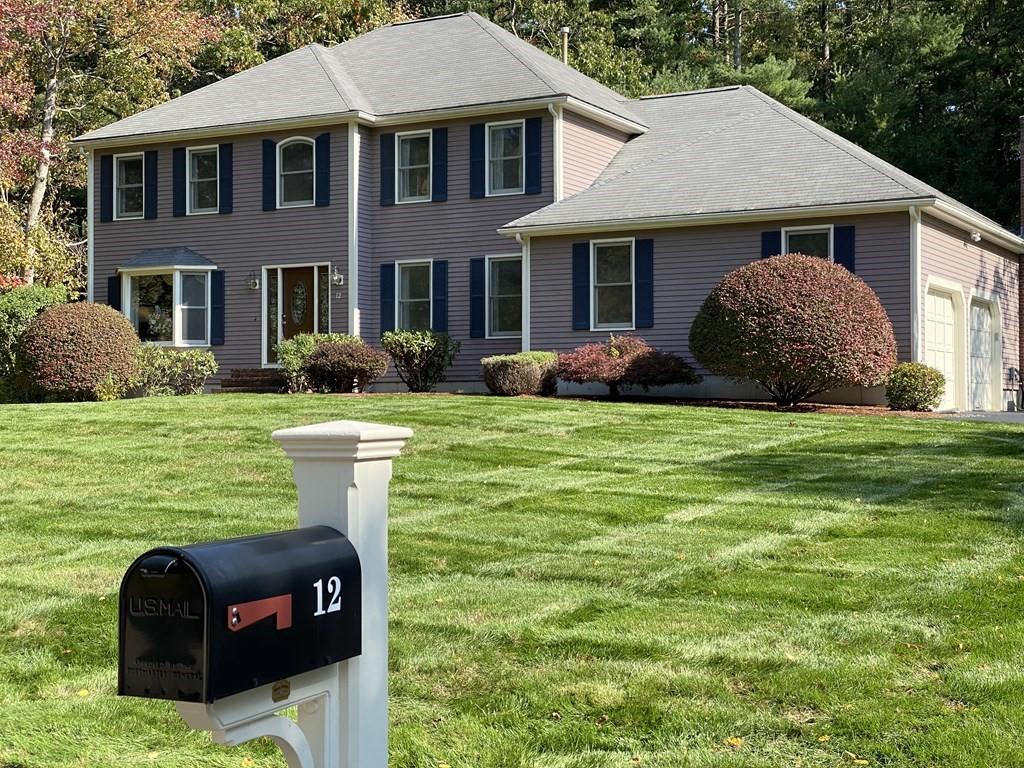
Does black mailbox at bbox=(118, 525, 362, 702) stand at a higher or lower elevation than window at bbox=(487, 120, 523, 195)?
lower

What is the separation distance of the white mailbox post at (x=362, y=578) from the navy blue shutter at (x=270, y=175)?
2181 cm

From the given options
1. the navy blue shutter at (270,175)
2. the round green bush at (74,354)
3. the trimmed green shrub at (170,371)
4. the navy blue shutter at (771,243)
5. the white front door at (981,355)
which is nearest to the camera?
the round green bush at (74,354)

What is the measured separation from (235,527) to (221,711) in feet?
20.0

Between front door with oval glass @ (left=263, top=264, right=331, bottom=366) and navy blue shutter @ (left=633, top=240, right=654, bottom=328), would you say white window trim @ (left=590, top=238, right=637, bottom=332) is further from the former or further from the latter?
front door with oval glass @ (left=263, top=264, right=331, bottom=366)

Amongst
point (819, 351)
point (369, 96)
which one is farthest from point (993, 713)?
point (369, 96)

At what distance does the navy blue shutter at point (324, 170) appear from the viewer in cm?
2352

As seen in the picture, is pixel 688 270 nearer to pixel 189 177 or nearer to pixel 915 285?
pixel 915 285

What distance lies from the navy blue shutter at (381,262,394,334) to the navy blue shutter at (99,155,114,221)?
20.7 ft

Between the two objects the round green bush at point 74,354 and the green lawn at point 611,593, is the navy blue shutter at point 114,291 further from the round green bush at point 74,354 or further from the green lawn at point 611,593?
the green lawn at point 611,593

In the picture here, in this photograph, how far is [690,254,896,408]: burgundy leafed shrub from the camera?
17.5m

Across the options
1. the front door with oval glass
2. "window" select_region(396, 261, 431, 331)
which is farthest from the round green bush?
"window" select_region(396, 261, 431, 331)

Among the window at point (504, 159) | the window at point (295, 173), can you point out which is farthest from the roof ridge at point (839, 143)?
the window at point (295, 173)

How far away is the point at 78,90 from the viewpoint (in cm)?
3325

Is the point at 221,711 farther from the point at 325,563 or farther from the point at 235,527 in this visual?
the point at 235,527
